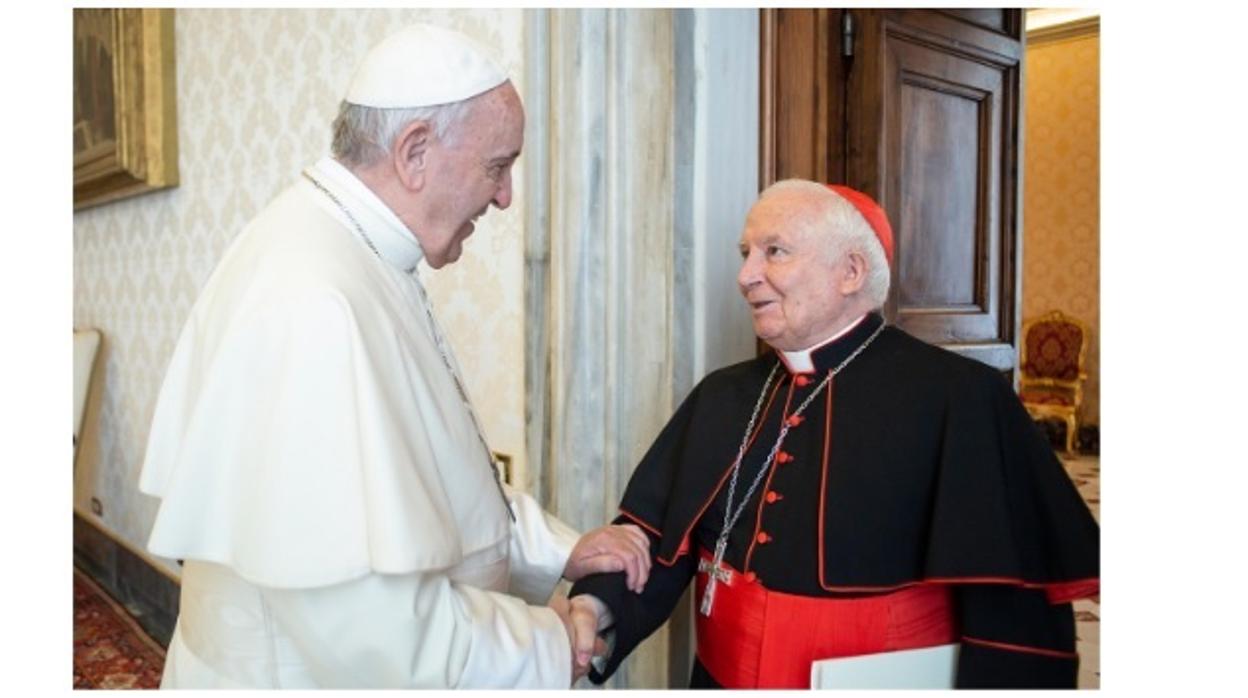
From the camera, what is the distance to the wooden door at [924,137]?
96.3 inches

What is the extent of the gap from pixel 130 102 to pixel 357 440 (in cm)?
362

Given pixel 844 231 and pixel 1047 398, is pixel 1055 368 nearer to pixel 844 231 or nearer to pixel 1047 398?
pixel 1047 398

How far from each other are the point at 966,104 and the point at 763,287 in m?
1.31

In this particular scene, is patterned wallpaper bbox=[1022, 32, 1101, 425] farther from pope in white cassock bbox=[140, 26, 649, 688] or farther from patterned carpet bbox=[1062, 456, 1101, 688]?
pope in white cassock bbox=[140, 26, 649, 688]

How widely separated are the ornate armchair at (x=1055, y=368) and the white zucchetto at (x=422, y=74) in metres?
8.19

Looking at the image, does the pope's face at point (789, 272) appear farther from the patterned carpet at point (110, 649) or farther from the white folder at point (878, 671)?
the patterned carpet at point (110, 649)

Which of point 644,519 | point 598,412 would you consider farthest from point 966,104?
point 644,519

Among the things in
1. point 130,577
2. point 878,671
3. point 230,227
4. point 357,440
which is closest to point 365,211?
point 357,440

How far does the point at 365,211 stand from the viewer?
1.56 meters

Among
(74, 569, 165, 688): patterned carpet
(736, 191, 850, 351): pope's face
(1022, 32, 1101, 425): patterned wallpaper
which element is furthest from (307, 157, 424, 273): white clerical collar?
(1022, 32, 1101, 425): patterned wallpaper

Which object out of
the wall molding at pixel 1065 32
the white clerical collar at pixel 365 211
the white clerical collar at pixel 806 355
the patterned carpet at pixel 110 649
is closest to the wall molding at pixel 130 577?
the patterned carpet at pixel 110 649

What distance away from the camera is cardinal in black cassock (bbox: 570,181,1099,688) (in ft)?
5.29
